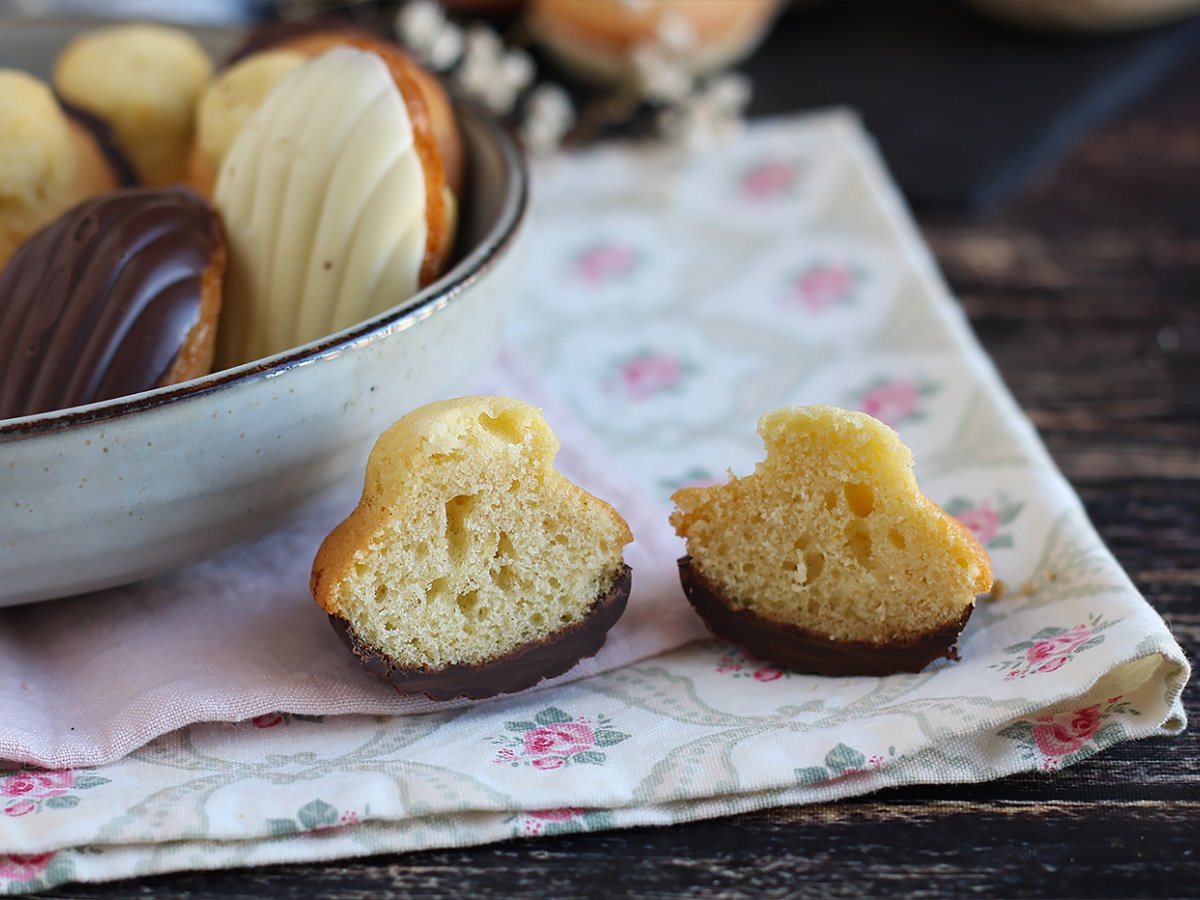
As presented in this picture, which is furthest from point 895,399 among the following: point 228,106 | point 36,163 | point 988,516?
point 36,163

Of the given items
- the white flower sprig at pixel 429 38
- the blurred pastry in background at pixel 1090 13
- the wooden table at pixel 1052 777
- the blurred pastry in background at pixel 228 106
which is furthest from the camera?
the blurred pastry in background at pixel 1090 13

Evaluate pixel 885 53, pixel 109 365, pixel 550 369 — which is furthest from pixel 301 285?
pixel 885 53

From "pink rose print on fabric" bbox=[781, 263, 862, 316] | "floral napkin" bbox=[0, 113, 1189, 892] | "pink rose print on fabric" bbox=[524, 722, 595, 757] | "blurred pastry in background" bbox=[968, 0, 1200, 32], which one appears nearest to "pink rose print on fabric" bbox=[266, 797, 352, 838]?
"floral napkin" bbox=[0, 113, 1189, 892]

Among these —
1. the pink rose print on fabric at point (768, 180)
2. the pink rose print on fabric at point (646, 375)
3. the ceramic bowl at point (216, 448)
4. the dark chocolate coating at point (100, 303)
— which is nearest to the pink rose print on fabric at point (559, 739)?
the ceramic bowl at point (216, 448)

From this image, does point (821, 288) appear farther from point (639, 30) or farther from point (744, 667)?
point (744, 667)

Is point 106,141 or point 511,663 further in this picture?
point 106,141

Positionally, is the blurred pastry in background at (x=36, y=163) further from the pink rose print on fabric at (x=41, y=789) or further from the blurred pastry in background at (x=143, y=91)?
the pink rose print on fabric at (x=41, y=789)
